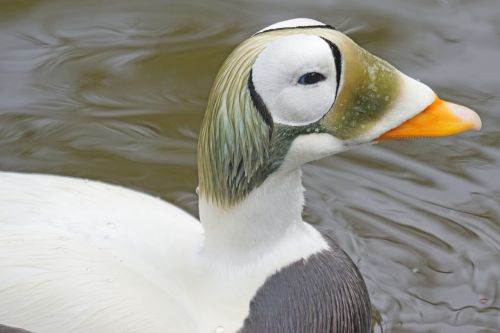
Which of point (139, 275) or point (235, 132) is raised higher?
point (235, 132)

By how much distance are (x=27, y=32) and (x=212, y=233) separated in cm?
233

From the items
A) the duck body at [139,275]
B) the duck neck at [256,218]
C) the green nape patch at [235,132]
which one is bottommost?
the duck body at [139,275]

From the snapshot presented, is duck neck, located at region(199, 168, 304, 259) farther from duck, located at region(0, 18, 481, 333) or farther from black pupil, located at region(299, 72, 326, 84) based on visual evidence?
black pupil, located at region(299, 72, 326, 84)

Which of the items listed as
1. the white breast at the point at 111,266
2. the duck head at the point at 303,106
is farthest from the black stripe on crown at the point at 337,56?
the white breast at the point at 111,266

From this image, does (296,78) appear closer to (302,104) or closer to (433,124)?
(302,104)

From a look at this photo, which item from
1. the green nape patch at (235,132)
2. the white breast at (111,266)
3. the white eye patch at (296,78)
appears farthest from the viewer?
the white breast at (111,266)

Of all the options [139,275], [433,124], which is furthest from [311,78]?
[139,275]

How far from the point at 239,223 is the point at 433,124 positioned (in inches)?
22.8

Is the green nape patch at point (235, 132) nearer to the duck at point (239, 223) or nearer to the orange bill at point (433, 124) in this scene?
the duck at point (239, 223)

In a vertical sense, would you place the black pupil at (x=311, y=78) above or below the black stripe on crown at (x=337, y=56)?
below

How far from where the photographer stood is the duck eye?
114 inches

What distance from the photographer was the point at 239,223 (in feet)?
10.5

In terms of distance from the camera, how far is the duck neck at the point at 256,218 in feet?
10.3

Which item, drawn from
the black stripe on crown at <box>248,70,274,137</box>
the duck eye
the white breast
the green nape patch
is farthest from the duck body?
the duck eye
